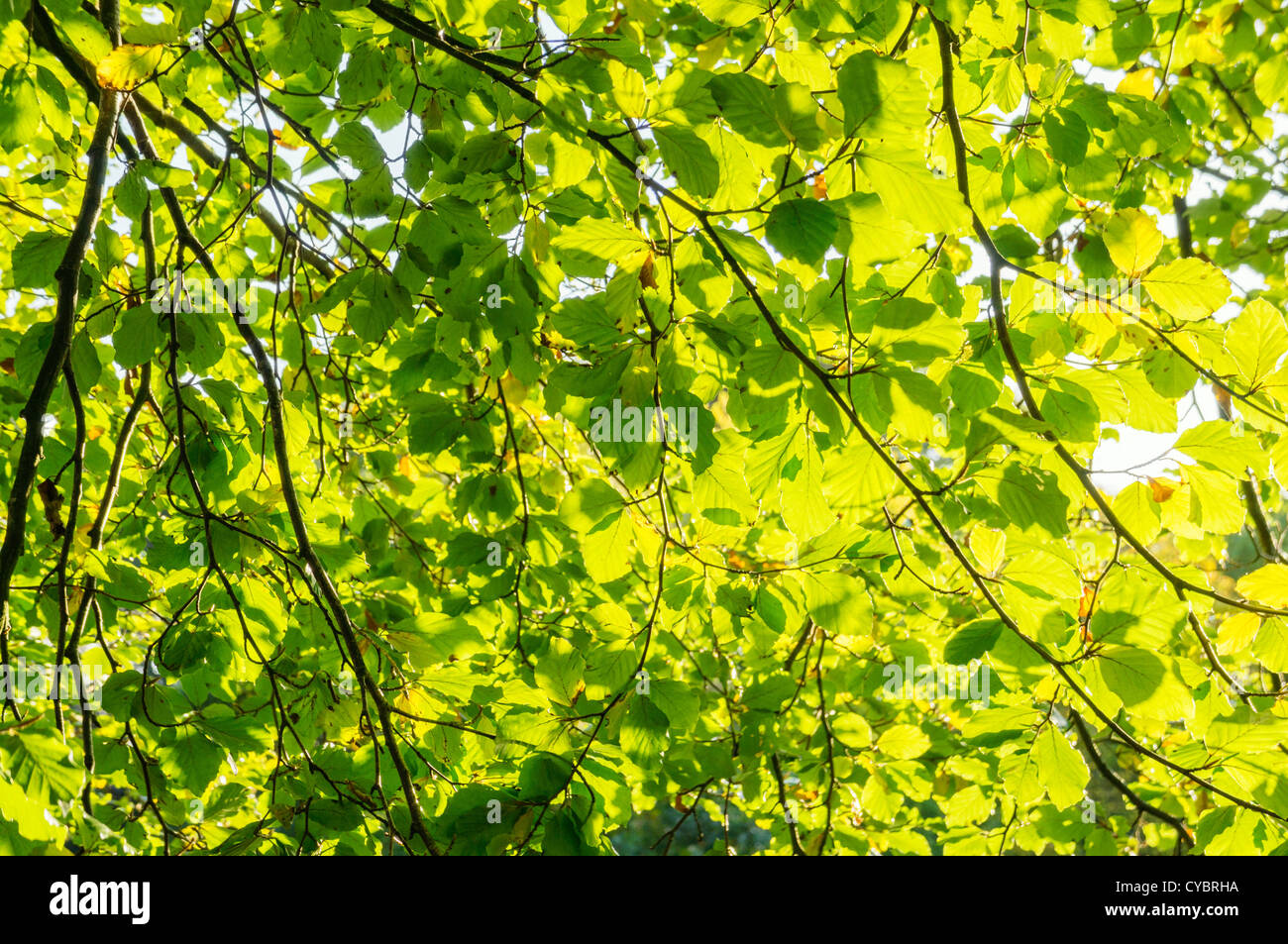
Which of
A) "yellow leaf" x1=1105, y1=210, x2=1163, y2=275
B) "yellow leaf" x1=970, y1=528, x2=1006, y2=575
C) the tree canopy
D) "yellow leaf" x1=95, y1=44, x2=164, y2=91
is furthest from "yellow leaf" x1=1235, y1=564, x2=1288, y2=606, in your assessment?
"yellow leaf" x1=95, y1=44, x2=164, y2=91

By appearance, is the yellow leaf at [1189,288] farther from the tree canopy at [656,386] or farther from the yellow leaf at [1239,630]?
the yellow leaf at [1239,630]

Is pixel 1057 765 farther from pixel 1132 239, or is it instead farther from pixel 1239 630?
pixel 1132 239

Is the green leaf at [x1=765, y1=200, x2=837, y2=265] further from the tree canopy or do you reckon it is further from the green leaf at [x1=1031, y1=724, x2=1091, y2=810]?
the green leaf at [x1=1031, y1=724, x2=1091, y2=810]

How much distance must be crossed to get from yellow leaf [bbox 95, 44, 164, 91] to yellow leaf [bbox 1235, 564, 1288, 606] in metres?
1.86

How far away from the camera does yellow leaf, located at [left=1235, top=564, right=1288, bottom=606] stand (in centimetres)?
120

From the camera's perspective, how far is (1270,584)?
3.97ft

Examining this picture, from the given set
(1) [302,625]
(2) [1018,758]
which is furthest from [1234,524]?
(1) [302,625]

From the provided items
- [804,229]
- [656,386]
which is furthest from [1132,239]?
[656,386]

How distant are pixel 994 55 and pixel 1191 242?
2.72 metres

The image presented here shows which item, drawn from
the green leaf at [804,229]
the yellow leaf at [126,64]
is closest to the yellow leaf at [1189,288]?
the green leaf at [804,229]

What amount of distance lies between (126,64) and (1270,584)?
191 cm

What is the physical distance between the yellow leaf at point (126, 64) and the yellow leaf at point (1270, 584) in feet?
6.10
